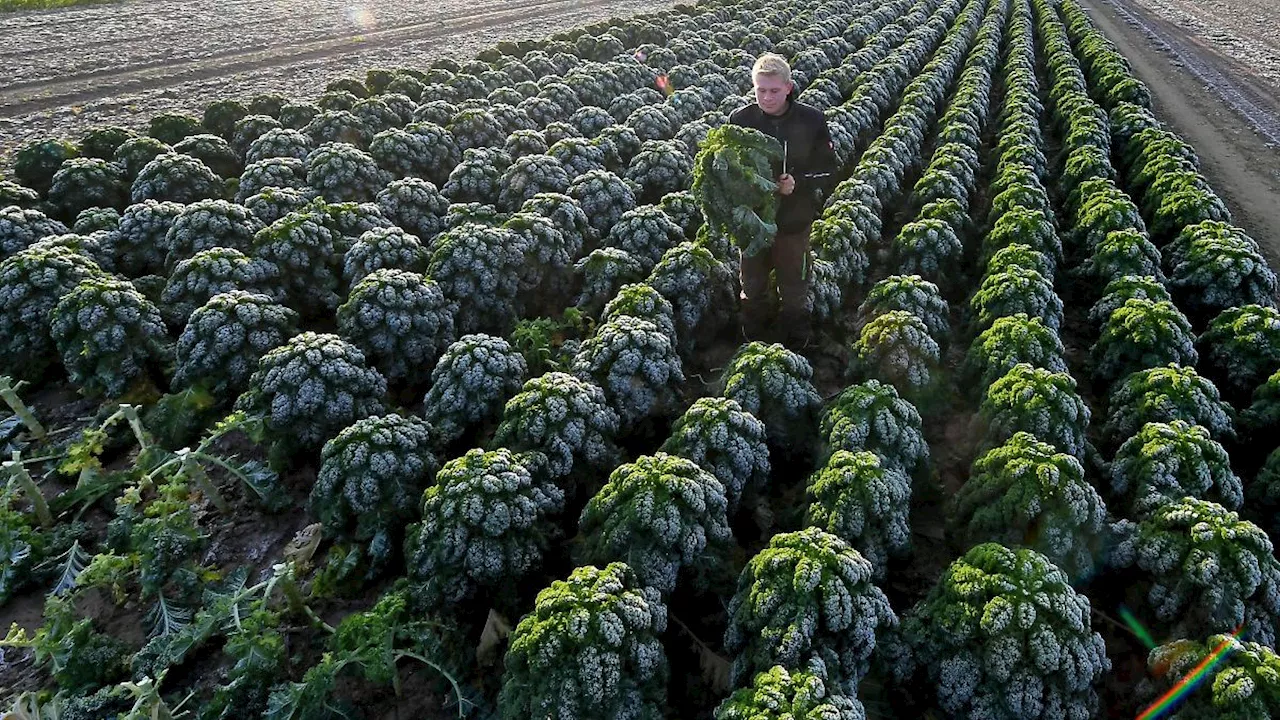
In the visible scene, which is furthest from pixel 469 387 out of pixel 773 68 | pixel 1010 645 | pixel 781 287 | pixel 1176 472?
pixel 1176 472

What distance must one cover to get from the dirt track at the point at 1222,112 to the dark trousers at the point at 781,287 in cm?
966

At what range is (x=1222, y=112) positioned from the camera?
901 inches

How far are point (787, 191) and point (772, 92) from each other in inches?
43.4

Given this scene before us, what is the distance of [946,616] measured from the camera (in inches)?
216

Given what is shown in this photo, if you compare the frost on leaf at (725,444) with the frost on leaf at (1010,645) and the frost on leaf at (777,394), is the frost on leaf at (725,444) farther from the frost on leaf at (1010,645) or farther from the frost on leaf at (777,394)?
the frost on leaf at (1010,645)

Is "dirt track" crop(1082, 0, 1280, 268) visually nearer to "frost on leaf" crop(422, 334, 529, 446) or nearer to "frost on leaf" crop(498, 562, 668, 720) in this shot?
"frost on leaf" crop(422, 334, 529, 446)

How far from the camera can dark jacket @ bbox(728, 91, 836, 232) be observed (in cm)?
855

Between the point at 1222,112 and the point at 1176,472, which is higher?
the point at 1176,472

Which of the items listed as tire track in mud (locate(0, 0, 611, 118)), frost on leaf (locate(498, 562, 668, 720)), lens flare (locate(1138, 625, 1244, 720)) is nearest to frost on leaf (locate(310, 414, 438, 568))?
frost on leaf (locate(498, 562, 668, 720))

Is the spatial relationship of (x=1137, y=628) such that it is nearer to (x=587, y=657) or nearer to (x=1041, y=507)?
(x=1041, y=507)

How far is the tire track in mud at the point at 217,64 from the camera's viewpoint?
2092 centimetres

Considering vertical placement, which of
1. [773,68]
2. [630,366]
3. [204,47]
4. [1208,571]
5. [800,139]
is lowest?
[204,47]

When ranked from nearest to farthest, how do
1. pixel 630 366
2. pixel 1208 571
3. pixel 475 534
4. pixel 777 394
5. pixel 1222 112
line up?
pixel 1208 571
pixel 475 534
pixel 777 394
pixel 630 366
pixel 1222 112

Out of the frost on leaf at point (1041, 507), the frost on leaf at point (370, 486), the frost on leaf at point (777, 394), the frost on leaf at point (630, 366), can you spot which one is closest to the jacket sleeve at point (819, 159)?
the frost on leaf at point (777, 394)
